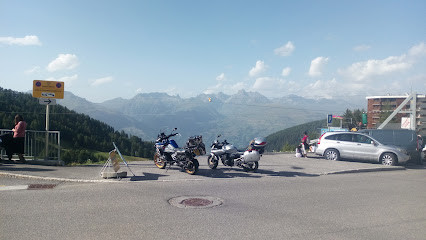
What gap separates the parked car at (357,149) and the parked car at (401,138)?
1.20 m

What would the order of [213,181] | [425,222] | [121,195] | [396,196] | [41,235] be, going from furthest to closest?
[213,181] < [396,196] < [121,195] < [425,222] < [41,235]

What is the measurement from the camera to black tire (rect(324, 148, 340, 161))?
17.4 meters

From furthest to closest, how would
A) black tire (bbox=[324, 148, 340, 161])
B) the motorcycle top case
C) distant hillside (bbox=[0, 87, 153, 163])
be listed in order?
1. distant hillside (bbox=[0, 87, 153, 163])
2. black tire (bbox=[324, 148, 340, 161])
3. the motorcycle top case

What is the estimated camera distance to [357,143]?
16922 millimetres

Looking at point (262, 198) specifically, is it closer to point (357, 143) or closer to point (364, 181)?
point (364, 181)

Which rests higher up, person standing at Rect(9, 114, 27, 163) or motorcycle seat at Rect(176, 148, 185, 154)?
person standing at Rect(9, 114, 27, 163)

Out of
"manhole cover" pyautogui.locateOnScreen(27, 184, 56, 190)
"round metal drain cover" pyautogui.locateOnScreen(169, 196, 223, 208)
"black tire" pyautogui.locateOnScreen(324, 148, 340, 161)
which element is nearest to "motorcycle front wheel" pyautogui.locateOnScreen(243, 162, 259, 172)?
"round metal drain cover" pyautogui.locateOnScreen(169, 196, 223, 208)

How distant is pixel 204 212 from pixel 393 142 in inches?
598

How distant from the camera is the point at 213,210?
6906mm

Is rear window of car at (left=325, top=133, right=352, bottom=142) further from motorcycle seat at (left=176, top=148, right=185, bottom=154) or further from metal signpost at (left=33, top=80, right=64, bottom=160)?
metal signpost at (left=33, top=80, right=64, bottom=160)

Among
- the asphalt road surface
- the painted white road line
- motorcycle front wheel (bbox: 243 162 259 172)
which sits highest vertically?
motorcycle front wheel (bbox: 243 162 259 172)

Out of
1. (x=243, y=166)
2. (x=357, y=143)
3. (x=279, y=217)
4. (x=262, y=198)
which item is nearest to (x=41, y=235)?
(x=279, y=217)

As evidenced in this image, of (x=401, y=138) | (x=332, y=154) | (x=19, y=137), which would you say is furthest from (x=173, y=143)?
(x=401, y=138)

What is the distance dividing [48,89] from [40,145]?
2.29 meters
